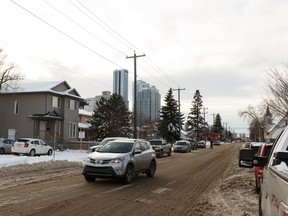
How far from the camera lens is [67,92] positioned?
1868 inches

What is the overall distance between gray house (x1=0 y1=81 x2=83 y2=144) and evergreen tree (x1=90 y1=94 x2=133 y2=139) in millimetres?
4231

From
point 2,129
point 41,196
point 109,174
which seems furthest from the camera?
point 2,129

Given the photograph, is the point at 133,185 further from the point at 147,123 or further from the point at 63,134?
the point at 147,123

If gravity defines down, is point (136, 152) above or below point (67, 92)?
below

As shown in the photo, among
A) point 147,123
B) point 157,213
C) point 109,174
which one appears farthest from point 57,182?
point 147,123

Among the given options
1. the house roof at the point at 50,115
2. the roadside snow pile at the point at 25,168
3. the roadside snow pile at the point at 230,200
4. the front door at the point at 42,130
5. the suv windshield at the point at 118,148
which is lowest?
the roadside snow pile at the point at 230,200

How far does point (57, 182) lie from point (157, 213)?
619cm

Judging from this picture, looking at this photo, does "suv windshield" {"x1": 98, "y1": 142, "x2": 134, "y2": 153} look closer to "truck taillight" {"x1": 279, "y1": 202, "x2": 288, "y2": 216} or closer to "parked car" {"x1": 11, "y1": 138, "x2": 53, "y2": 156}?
"truck taillight" {"x1": 279, "y1": 202, "x2": 288, "y2": 216}

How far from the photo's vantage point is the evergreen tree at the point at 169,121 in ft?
249

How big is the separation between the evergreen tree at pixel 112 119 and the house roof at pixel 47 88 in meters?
3.82

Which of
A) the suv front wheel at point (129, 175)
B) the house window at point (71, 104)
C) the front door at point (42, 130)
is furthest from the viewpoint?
the house window at point (71, 104)

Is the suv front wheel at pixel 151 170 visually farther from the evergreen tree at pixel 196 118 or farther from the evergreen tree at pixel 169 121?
the evergreen tree at pixel 196 118

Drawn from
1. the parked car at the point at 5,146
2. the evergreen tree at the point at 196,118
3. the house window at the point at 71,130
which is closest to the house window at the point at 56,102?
the house window at the point at 71,130

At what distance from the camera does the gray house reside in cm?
4453
